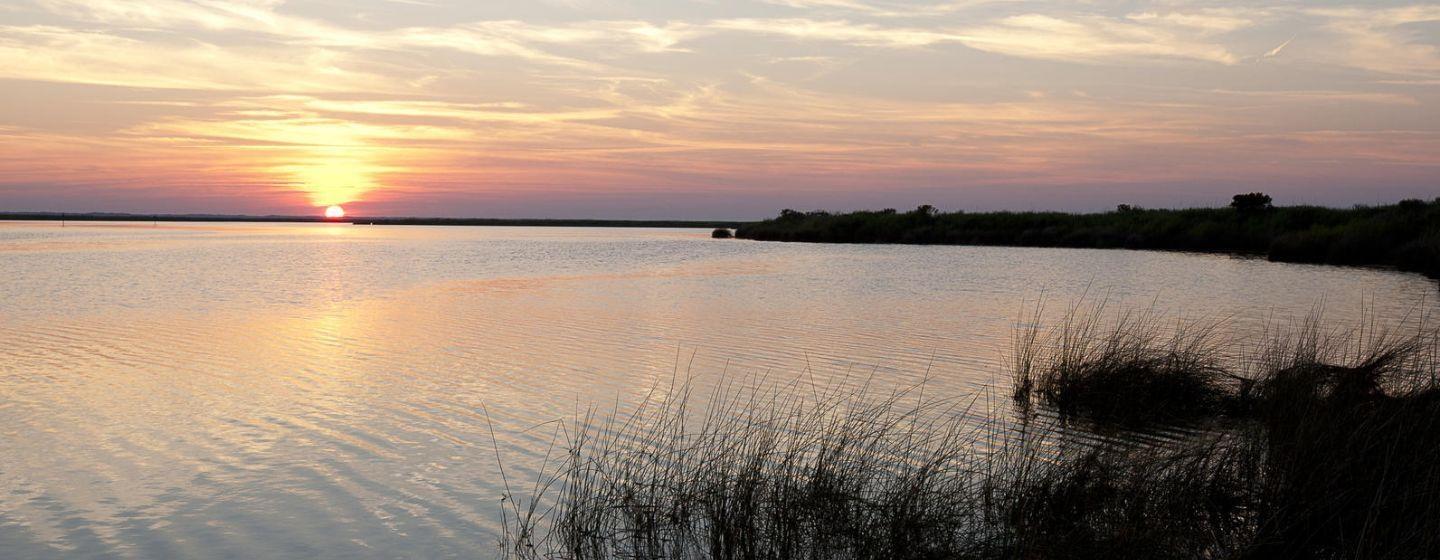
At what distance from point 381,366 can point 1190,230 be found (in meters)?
58.8

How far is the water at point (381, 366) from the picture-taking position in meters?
8.20

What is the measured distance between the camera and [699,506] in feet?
25.0

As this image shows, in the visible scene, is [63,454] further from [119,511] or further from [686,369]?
[686,369]

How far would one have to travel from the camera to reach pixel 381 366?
1608 cm

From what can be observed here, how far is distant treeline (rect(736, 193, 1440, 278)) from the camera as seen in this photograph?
1736 inches

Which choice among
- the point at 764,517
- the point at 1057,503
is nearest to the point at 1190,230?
the point at 1057,503

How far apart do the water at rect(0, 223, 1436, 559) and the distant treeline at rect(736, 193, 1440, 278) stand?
9252 millimetres

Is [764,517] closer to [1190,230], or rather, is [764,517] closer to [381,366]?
[381,366]

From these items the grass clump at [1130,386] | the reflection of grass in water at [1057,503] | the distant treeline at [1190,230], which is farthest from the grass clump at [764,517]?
the distant treeline at [1190,230]

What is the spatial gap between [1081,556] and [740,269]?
1515 inches

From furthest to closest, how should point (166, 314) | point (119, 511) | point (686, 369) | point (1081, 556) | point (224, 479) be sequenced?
point (166, 314), point (686, 369), point (224, 479), point (119, 511), point (1081, 556)

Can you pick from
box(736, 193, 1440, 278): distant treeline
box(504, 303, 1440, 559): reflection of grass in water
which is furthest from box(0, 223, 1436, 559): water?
box(736, 193, 1440, 278): distant treeline

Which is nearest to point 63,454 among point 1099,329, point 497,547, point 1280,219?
point 497,547

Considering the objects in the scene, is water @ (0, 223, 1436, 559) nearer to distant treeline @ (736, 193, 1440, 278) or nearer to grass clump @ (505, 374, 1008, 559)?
grass clump @ (505, 374, 1008, 559)
